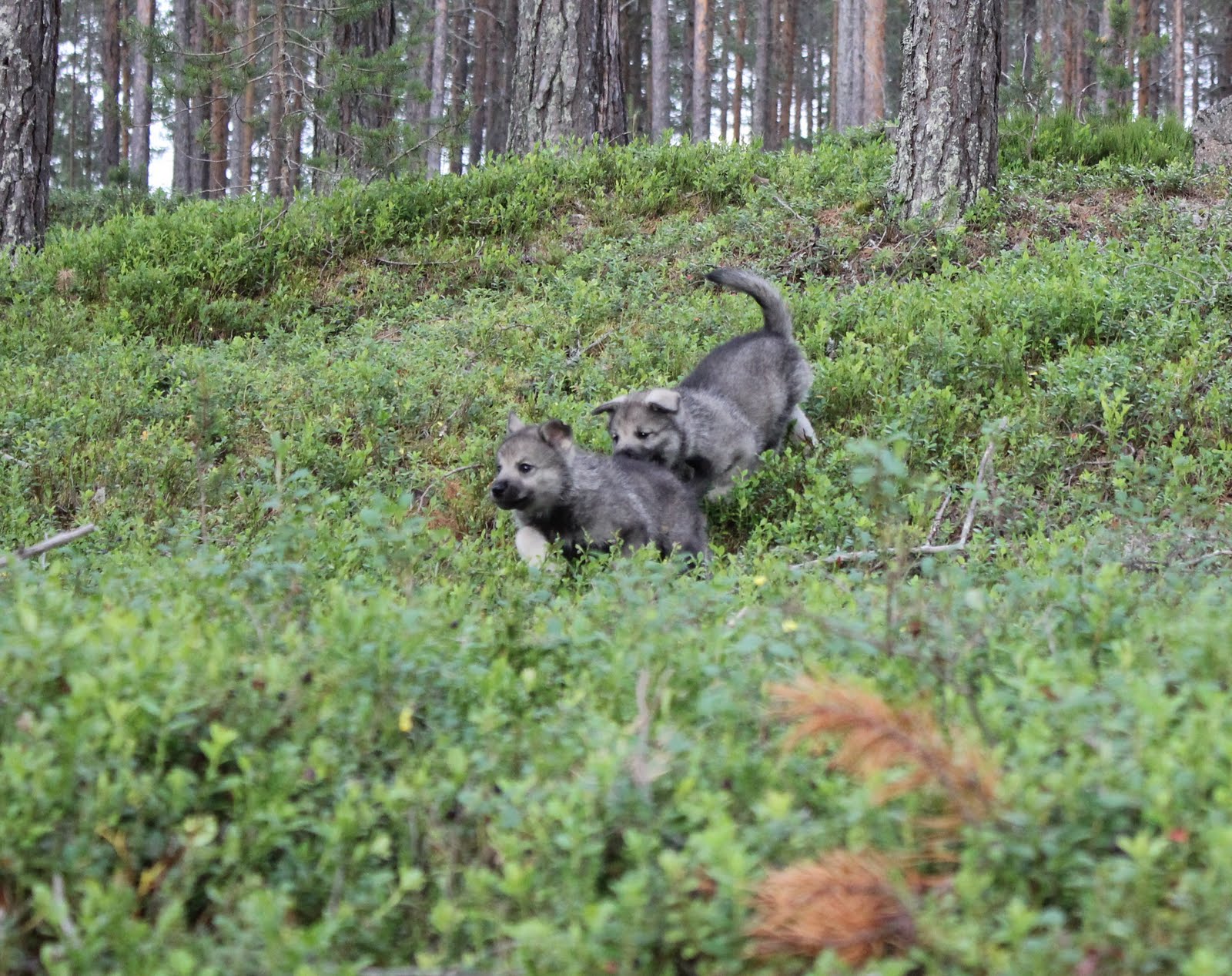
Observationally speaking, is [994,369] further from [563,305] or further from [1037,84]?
[1037,84]

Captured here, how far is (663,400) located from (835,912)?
592 cm

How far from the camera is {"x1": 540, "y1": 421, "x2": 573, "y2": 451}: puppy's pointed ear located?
7602mm

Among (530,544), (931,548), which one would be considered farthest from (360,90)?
(931,548)

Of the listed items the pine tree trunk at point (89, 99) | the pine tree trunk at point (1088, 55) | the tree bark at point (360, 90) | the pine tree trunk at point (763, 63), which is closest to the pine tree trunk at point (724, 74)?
the pine tree trunk at point (763, 63)

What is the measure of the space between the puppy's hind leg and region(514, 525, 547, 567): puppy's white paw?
2.67m

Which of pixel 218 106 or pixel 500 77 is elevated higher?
pixel 500 77

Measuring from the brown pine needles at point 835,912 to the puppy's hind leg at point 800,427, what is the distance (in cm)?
658

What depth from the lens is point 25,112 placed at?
1301 cm

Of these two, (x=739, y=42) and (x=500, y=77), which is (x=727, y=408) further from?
(x=739, y=42)

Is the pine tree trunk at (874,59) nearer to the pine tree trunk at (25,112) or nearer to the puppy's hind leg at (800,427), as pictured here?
the pine tree trunk at (25,112)

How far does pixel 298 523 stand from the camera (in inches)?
225

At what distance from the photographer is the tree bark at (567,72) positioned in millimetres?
15188

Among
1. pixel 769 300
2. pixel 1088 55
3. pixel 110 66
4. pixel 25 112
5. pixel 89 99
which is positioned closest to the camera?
pixel 769 300

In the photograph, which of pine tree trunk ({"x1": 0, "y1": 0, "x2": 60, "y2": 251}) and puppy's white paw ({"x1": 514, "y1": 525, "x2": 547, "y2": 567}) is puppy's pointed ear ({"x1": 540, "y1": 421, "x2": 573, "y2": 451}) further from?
pine tree trunk ({"x1": 0, "y1": 0, "x2": 60, "y2": 251})
